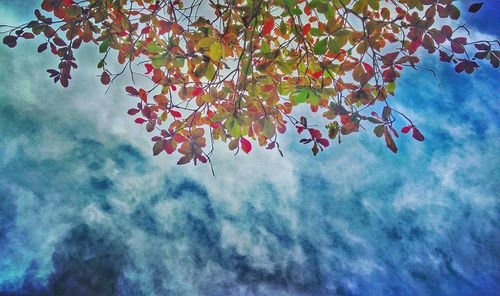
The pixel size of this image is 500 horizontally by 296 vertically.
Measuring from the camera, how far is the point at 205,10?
3.40 m

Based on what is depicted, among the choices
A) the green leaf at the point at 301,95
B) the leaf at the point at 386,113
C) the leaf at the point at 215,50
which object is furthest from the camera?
the leaf at the point at 386,113

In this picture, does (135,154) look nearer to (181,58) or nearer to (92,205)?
(92,205)

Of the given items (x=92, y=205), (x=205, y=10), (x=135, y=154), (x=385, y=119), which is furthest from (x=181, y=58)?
(x=92, y=205)

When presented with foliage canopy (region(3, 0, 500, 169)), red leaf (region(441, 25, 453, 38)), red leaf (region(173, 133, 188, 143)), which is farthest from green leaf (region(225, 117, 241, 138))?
red leaf (region(441, 25, 453, 38))

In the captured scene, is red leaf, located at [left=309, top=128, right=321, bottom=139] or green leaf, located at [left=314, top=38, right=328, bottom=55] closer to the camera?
green leaf, located at [left=314, top=38, right=328, bottom=55]

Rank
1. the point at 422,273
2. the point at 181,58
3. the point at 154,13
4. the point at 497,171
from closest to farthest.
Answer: the point at 181,58
the point at 154,13
the point at 497,171
the point at 422,273

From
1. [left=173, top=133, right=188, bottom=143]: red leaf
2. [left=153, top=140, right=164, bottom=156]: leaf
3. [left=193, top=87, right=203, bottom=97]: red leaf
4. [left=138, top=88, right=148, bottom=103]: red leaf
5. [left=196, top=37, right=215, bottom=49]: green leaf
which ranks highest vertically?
[left=138, top=88, right=148, bottom=103]: red leaf

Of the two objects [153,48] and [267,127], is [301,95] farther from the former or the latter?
[153,48]

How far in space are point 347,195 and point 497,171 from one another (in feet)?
6.03

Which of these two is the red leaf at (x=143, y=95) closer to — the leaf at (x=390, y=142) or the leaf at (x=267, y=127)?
the leaf at (x=267, y=127)

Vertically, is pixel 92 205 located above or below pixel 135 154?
below

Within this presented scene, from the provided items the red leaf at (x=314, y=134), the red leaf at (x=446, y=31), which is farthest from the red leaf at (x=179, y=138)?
the red leaf at (x=446, y=31)

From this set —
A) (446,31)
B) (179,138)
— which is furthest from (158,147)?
(446,31)

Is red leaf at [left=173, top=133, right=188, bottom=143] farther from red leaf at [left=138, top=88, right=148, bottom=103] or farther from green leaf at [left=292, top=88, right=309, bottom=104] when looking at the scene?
green leaf at [left=292, top=88, right=309, bottom=104]
